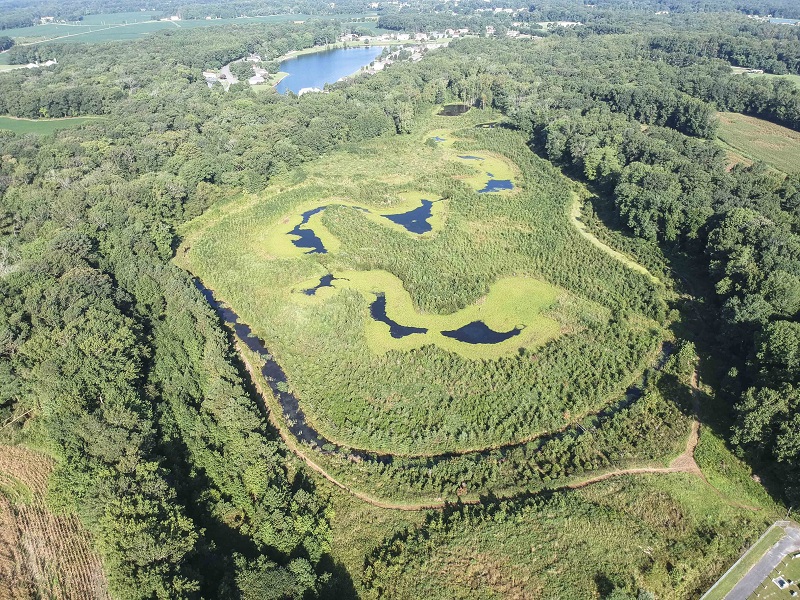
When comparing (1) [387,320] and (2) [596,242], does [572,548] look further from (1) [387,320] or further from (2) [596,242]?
(2) [596,242]

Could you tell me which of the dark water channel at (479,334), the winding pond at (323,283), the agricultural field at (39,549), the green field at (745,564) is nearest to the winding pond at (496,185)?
the winding pond at (323,283)

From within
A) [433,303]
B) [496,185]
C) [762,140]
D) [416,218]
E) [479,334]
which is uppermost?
[762,140]

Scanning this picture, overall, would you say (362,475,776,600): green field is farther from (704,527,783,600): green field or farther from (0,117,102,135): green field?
(0,117,102,135): green field

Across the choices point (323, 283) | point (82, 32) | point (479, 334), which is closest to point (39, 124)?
point (323, 283)

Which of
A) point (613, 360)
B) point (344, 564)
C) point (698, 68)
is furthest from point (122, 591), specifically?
point (698, 68)

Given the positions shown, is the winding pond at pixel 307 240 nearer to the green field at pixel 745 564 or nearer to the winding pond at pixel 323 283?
the winding pond at pixel 323 283

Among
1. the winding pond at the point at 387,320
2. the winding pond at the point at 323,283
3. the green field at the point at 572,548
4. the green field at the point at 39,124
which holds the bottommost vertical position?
the green field at the point at 572,548

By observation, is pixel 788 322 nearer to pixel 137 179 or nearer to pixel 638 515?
pixel 638 515
